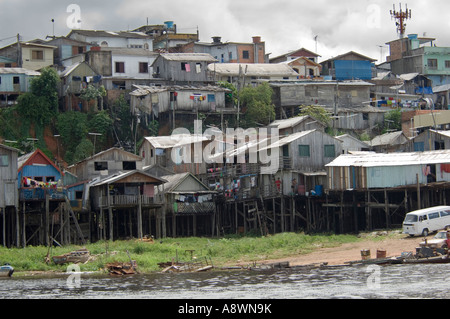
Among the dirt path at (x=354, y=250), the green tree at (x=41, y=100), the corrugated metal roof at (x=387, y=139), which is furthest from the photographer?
the green tree at (x=41, y=100)

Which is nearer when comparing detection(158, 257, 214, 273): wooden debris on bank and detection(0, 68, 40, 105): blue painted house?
detection(158, 257, 214, 273): wooden debris on bank

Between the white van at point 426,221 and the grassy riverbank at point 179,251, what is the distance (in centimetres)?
456

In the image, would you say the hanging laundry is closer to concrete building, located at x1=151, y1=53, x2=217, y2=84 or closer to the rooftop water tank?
concrete building, located at x1=151, y1=53, x2=217, y2=84

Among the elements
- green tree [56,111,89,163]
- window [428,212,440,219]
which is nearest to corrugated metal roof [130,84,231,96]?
green tree [56,111,89,163]

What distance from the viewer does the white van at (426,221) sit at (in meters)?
56.6

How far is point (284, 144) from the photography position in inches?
2697

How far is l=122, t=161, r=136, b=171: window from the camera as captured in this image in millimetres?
71938

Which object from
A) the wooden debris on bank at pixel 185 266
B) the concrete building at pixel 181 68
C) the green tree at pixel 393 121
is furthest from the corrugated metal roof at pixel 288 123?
the wooden debris on bank at pixel 185 266

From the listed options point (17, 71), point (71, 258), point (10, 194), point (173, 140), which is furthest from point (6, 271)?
point (17, 71)

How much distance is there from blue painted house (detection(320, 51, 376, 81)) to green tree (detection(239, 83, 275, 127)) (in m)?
15.1

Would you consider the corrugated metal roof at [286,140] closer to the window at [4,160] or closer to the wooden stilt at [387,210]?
the wooden stilt at [387,210]

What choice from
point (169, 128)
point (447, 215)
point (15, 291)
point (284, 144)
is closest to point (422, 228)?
point (447, 215)

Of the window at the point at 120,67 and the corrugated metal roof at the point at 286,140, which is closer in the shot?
the corrugated metal roof at the point at 286,140

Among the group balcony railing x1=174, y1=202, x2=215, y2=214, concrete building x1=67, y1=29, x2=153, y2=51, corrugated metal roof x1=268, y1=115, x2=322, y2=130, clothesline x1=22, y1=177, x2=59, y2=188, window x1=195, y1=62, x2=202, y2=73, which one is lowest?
balcony railing x1=174, y1=202, x2=215, y2=214
